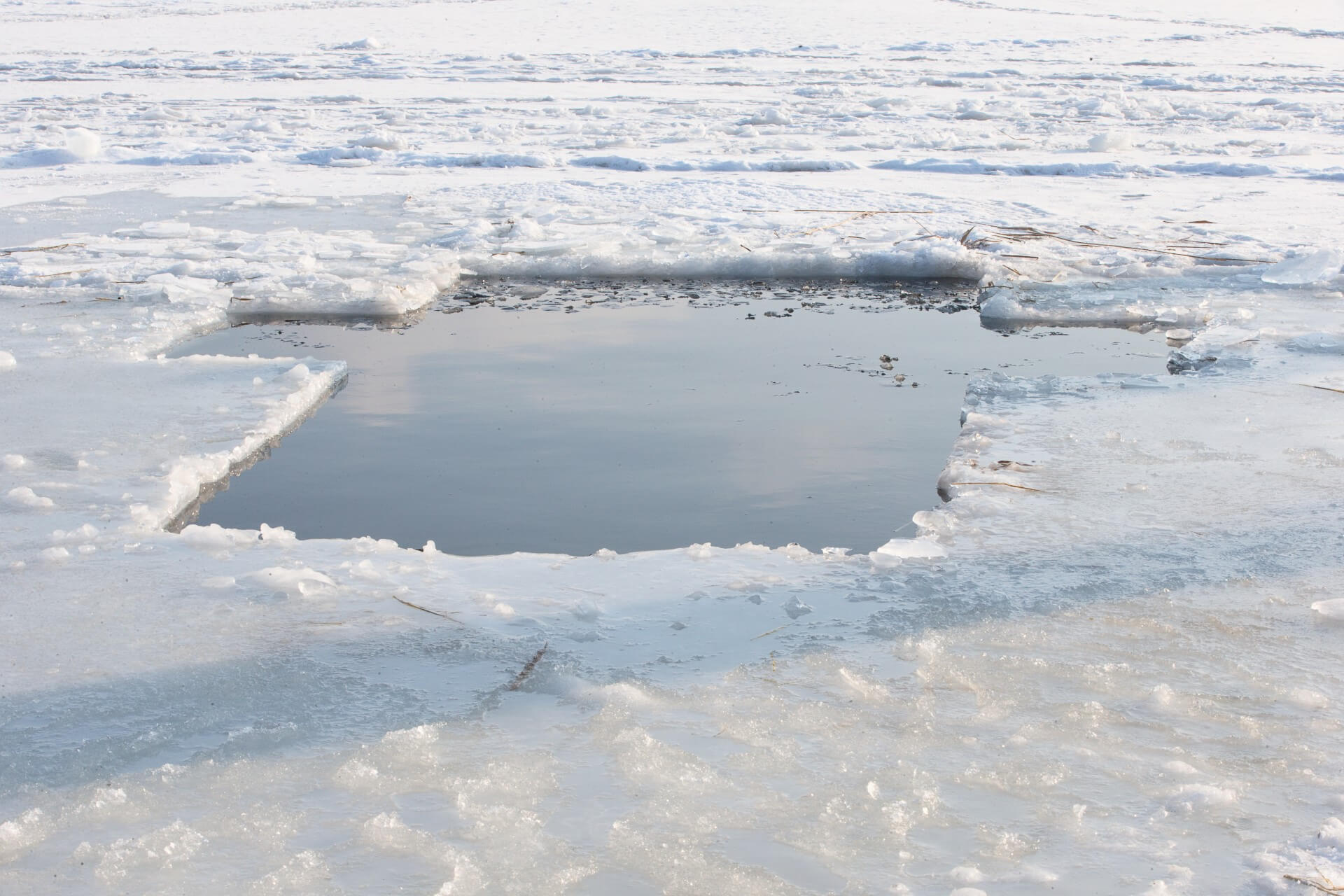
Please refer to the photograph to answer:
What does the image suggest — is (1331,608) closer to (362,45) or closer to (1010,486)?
(1010,486)

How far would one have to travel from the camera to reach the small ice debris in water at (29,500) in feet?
11.7

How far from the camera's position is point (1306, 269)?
21.2ft

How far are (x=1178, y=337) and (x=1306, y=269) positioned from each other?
1486 mm

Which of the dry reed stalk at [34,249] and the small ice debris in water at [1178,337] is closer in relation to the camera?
the small ice debris in water at [1178,337]

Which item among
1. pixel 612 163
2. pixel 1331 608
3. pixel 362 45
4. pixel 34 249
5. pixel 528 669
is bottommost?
pixel 528 669

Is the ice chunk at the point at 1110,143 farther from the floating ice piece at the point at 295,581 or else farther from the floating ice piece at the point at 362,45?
the floating ice piece at the point at 362,45

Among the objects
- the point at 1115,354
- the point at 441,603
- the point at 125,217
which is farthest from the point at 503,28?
the point at 441,603

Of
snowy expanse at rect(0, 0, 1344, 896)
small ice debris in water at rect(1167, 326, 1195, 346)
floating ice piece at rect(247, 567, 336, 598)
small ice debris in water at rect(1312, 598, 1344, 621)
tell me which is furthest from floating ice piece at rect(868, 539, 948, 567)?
small ice debris in water at rect(1167, 326, 1195, 346)

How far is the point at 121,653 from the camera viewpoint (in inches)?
110

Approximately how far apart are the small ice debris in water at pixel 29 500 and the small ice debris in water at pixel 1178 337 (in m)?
4.88

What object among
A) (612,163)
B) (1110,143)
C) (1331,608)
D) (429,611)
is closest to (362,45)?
(612,163)

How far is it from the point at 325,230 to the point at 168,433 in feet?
13.0

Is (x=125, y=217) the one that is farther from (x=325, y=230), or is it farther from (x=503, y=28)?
(x=503, y=28)

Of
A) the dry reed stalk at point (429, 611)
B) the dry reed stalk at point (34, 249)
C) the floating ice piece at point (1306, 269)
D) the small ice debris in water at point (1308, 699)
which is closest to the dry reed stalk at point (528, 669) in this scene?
the dry reed stalk at point (429, 611)
